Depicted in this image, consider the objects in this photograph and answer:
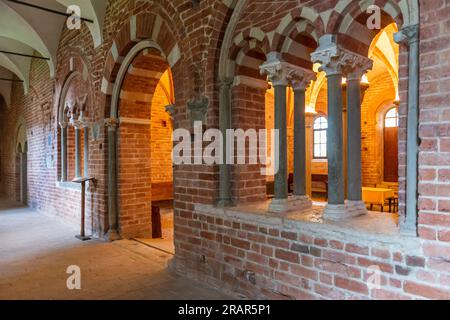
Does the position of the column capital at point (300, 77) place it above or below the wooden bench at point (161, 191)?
above

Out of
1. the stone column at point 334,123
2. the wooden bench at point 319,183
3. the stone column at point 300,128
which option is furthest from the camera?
the wooden bench at point 319,183

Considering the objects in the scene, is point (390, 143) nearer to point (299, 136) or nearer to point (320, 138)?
point (320, 138)

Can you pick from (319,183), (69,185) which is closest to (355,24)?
Answer: (69,185)

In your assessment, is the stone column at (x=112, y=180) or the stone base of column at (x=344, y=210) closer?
the stone base of column at (x=344, y=210)

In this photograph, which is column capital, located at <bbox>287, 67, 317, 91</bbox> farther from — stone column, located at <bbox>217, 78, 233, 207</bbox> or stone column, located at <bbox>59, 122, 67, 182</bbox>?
stone column, located at <bbox>59, 122, 67, 182</bbox>

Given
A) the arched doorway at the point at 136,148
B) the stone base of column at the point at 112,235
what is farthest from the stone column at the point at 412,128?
the stone base of column at the point at 112,235

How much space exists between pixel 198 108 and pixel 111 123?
2.38 m

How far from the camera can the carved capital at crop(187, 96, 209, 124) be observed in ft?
11.6

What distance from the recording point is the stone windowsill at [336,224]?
2137mm

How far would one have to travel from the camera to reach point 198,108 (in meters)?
3.57

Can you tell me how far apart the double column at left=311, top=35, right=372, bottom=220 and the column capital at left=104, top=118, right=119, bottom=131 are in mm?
3709

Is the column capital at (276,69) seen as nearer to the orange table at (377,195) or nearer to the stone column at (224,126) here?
the stone column at (224,126)

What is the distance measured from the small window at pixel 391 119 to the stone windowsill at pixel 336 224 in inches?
334
